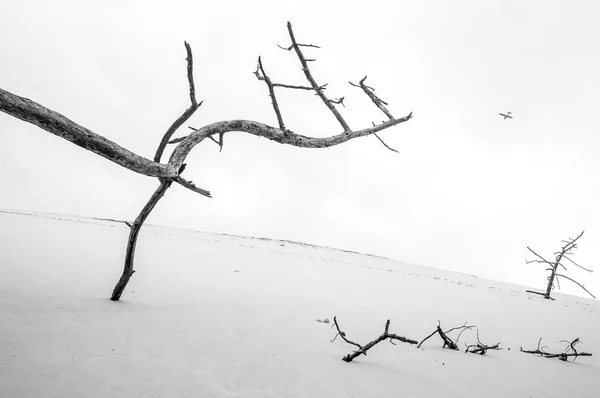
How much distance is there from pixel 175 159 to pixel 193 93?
0.78 m

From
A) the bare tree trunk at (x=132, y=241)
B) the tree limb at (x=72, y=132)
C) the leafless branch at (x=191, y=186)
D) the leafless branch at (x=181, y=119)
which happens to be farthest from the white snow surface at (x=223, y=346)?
the leafless branch at (x=181, y=119)

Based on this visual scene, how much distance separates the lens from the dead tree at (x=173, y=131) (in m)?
2.00

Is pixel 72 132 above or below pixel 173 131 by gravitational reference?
below

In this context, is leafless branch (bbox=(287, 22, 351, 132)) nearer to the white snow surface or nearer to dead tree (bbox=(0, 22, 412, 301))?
dead tree (bbox=(0, 22, 412, 301))

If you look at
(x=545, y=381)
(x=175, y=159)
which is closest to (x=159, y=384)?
(x=175, y=159)

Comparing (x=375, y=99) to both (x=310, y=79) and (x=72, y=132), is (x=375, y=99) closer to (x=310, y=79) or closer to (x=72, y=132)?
(x=310, y=79)

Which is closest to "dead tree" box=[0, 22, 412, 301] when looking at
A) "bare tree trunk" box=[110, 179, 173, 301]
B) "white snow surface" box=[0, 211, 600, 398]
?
"bare tree trunk" box=[110, 179, 173, 301]

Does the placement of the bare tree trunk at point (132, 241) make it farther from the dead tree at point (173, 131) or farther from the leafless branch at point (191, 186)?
the leafless branch at point (191, 186)

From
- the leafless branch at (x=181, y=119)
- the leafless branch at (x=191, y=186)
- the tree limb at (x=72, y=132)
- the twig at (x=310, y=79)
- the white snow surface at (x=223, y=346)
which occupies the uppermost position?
the twig at (x=310, y=79)

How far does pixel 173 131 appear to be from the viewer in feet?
10.6

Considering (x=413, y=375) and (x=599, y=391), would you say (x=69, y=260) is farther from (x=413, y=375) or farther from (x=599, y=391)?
(x=599, y=391)

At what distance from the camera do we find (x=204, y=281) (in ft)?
15.9

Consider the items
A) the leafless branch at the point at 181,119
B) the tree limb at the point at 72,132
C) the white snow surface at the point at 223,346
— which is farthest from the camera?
the leafless branch at the point at 181,119

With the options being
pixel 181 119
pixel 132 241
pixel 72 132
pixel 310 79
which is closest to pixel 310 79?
pixel 310 79
